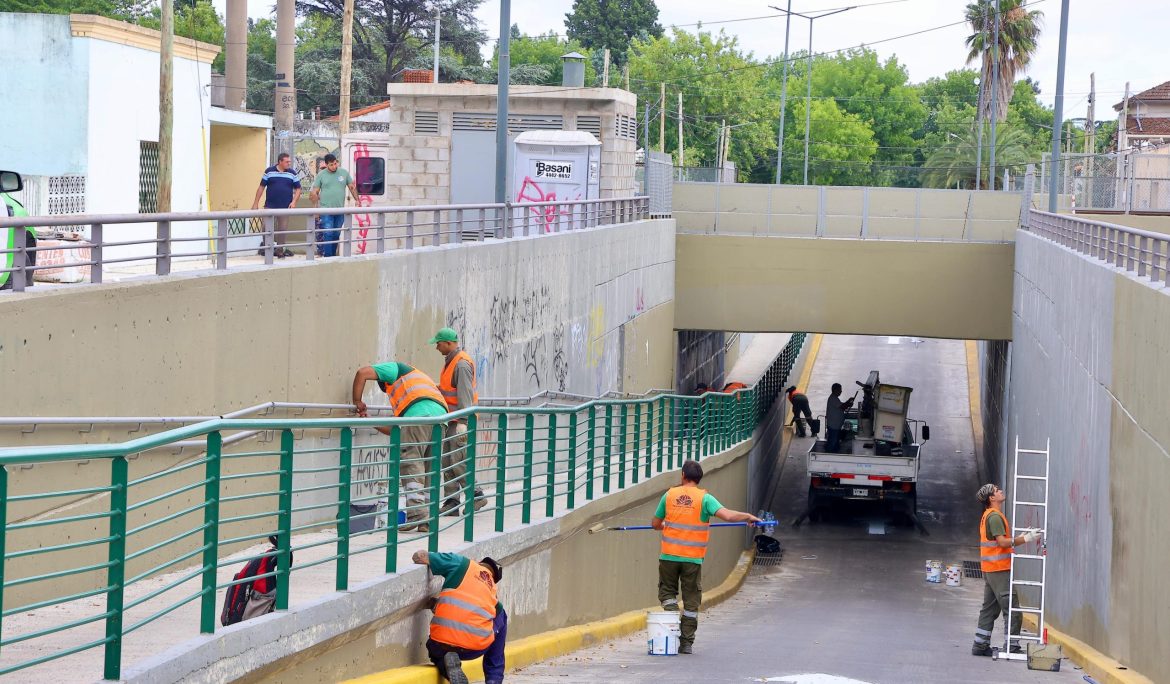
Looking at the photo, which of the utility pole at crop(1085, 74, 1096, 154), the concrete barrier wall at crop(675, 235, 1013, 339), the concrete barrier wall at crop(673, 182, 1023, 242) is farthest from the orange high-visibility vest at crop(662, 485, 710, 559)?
the utility pole at crop(1085, 74, 1096, 154)

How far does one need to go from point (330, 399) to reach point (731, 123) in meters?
87.3

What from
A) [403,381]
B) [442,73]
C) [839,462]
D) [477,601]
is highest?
[442,73]

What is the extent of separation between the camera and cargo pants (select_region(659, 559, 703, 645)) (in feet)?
46.5

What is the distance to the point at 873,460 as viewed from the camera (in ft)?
109

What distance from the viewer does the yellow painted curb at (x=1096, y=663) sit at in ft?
42.2

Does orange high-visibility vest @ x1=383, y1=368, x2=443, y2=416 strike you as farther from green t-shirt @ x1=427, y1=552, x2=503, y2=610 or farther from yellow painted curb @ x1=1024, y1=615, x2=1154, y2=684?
yellow painted curb @ x1=1024, y1=615, x2=1154, y2=684

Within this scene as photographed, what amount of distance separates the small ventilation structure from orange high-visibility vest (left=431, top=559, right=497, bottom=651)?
22451 mm

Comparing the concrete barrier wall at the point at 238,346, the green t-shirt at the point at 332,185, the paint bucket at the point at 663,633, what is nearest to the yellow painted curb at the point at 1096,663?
the paint bucket at the point at 663,633

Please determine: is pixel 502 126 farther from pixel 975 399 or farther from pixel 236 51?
pixel 236 51

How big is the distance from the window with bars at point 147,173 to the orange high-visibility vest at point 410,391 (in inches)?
855

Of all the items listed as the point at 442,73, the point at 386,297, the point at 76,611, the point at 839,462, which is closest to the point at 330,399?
the point at 386,297

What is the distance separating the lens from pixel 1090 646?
16.1 meters

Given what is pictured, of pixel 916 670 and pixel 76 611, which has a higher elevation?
pixel 76 611

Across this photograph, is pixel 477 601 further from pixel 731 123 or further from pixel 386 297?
pixel 731 123
